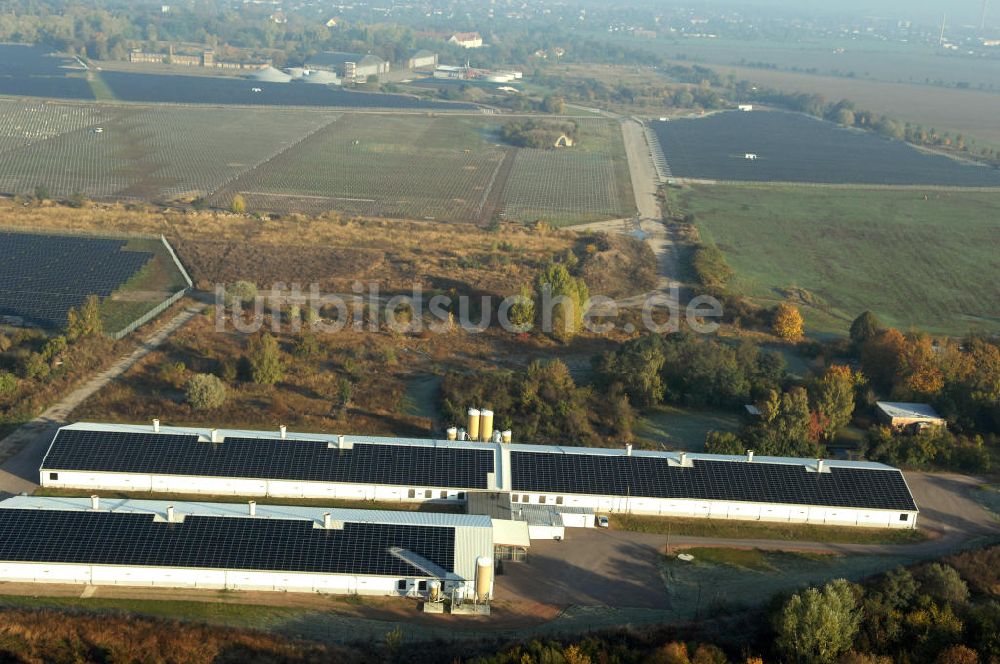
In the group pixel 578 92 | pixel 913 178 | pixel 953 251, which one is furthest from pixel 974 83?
pixel 953 251

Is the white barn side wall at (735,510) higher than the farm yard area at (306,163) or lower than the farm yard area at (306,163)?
lower

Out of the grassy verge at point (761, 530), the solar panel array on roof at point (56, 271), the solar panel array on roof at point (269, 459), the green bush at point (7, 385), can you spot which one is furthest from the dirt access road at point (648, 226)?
the green bush at point (7, 385)

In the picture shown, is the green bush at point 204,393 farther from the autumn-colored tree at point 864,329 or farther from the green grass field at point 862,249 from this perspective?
the green grass field at point 862,249

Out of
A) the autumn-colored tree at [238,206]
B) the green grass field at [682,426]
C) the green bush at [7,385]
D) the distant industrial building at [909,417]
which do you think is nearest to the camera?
the green grass field at [682,426]

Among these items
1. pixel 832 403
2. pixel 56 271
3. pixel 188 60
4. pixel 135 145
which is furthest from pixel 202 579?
pixel 188 60

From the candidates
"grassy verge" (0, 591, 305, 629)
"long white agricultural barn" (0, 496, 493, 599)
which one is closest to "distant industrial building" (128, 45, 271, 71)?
"long white agricultural barn" (0, 496, 493, 599)
